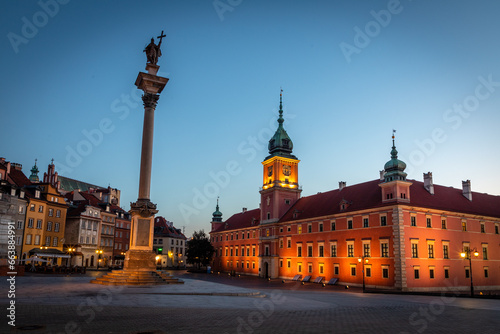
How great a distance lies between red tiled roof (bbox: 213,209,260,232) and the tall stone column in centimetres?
5112

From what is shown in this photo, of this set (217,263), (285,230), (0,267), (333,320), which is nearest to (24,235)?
(0,267)

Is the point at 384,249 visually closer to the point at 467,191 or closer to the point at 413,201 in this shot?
the point at 413,201

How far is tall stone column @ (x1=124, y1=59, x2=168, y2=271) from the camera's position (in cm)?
2689

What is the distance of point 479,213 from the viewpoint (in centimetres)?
5016

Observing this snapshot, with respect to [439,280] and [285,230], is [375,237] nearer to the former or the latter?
[439,280]

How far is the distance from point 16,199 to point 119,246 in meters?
33.7

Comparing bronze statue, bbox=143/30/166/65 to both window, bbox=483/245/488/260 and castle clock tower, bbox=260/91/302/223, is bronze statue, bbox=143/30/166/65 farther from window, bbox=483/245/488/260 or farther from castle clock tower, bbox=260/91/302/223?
window, bbox=483/245/488/260

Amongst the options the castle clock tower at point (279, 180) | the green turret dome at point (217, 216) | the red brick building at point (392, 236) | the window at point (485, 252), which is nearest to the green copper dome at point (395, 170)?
the red brick building at point (392, 236)

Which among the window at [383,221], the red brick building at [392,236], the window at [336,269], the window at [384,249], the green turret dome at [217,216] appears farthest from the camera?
the green turret dome at [217,216]

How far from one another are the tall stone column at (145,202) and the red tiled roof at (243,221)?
51.1 m

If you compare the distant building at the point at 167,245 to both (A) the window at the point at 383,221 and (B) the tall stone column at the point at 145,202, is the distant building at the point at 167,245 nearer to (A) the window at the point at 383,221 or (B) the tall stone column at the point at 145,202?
(A) the window at the point at 383,221

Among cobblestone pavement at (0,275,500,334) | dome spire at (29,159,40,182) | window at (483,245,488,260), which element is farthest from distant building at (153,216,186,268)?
cobblestone pavement at (0,275,500,334)

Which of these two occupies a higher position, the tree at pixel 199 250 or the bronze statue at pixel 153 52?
the bronze statue at pixel 153 52

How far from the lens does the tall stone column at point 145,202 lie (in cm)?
2689
